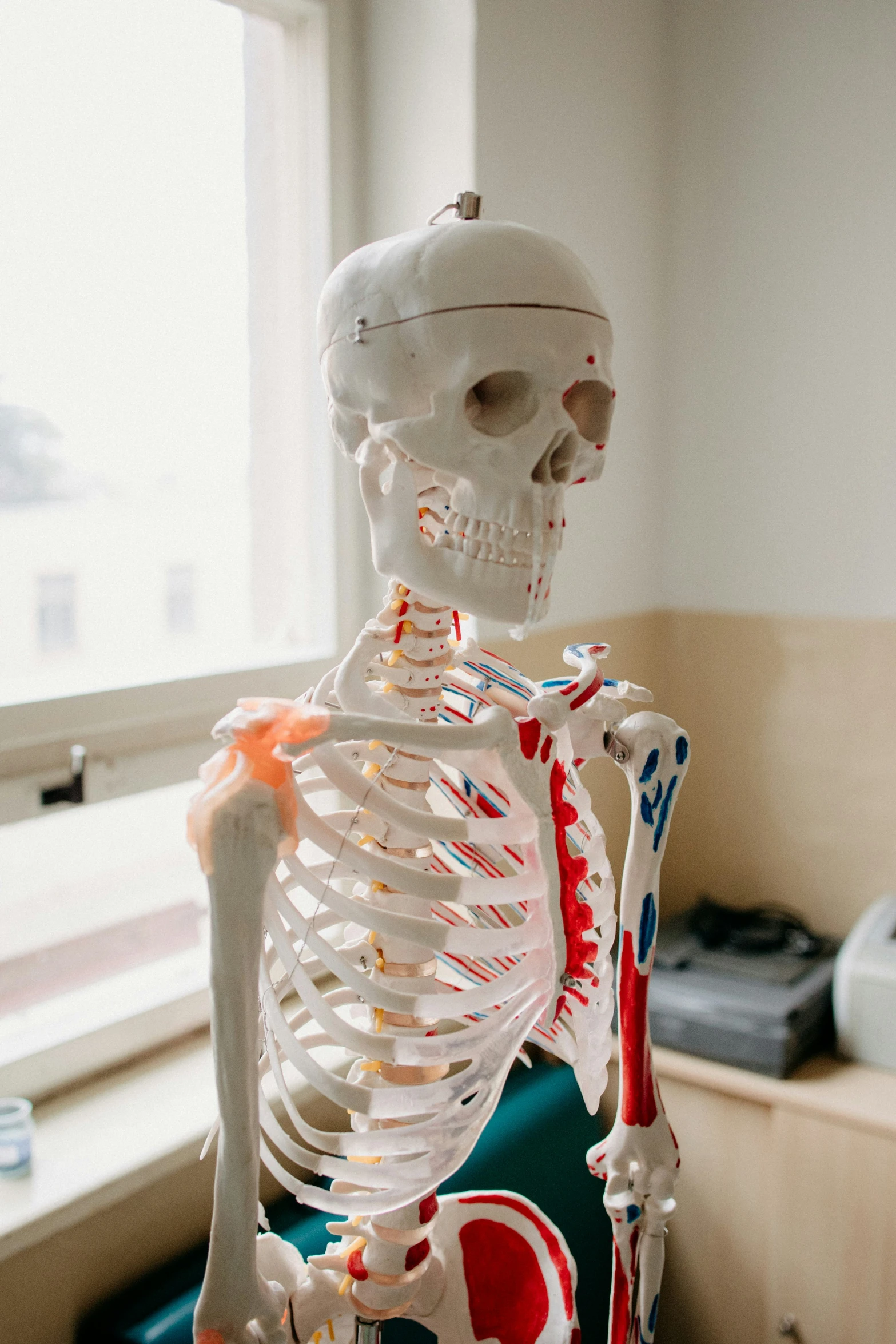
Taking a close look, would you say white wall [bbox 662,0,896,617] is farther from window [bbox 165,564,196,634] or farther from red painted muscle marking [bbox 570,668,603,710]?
red painted muscle marking [bbox 570,668,603,710]

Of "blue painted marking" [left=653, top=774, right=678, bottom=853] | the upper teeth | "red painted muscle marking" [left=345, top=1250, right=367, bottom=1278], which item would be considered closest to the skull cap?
the upper teeth

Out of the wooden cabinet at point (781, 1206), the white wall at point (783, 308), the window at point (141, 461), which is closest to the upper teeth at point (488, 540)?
the window at point (141, 461)

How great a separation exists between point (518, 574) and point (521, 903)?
296mm

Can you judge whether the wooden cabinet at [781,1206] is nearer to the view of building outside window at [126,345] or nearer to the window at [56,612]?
the view of building outside window at [126,345]

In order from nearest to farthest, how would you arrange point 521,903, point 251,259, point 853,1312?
point 521,903 < point 853,1312 < point 251,259

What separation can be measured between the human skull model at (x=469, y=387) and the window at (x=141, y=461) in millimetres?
741

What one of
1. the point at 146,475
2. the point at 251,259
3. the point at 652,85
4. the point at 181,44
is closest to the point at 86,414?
the point at 146,475

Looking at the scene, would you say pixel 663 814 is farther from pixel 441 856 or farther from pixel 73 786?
pixel 73 786

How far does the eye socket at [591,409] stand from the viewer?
35.7 inches

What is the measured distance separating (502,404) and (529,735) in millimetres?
255

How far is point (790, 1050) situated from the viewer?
176 cm

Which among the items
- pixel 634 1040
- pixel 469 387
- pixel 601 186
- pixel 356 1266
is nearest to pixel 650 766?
pixel 634 1040

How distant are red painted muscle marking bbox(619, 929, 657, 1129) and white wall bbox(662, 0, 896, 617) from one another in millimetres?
1294

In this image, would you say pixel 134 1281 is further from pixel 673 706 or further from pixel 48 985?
pixel 673 706
